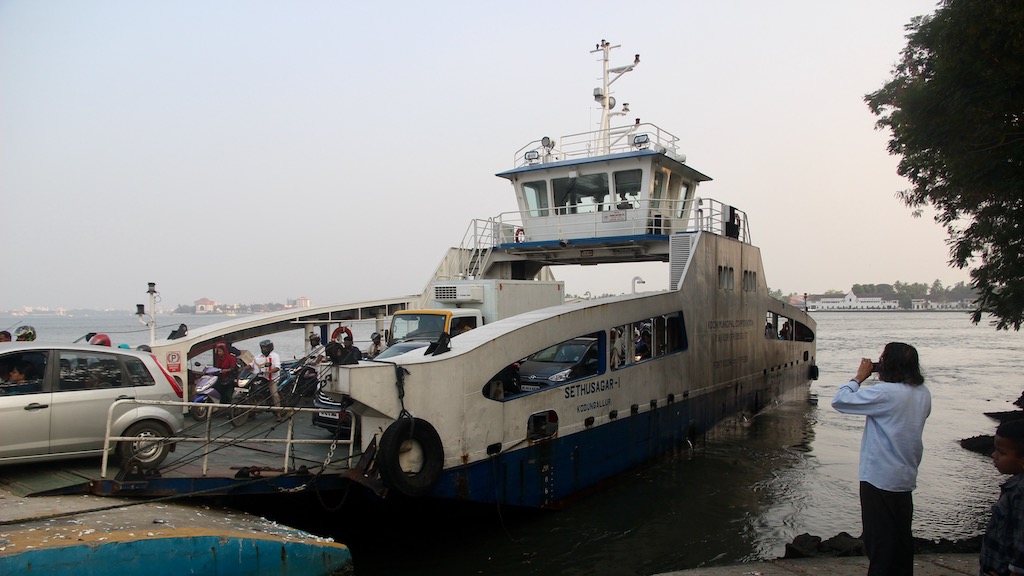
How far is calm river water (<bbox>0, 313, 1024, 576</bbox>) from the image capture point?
7336 mm

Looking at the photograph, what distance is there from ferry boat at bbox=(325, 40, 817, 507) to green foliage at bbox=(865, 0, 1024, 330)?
4278mm

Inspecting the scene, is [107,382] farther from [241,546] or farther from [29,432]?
[241,546]

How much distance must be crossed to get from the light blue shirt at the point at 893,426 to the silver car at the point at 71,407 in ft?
19.4

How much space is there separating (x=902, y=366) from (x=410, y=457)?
456 cm

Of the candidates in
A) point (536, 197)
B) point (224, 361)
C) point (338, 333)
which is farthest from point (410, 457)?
point (536, 197)

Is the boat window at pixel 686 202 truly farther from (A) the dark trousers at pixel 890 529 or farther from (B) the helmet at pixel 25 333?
(B) the helmet at pixel 25 333

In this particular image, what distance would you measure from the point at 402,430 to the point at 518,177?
11.3 m

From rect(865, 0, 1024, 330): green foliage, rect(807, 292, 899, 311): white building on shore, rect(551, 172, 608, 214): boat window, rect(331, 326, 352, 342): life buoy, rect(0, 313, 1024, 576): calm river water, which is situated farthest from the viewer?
rect(807, 292, 899, 311): white building on shore

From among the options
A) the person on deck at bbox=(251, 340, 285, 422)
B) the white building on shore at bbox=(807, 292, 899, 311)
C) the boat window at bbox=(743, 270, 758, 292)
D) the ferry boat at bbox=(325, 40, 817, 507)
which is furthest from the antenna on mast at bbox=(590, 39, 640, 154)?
the white building on shore at bbox=(807, 292, 899, 311)

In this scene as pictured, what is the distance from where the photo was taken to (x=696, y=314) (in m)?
12.3

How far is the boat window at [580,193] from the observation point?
1606cm

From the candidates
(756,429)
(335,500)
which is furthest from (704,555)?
(756,429)

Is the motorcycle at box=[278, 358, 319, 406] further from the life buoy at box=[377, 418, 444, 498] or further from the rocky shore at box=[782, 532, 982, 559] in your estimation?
the rocky shore at box=[782, 532, 982, 559]

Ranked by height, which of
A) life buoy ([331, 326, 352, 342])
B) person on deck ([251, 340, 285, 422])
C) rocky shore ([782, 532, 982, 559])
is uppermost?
life buoy ([331, 326, 352, 342])
